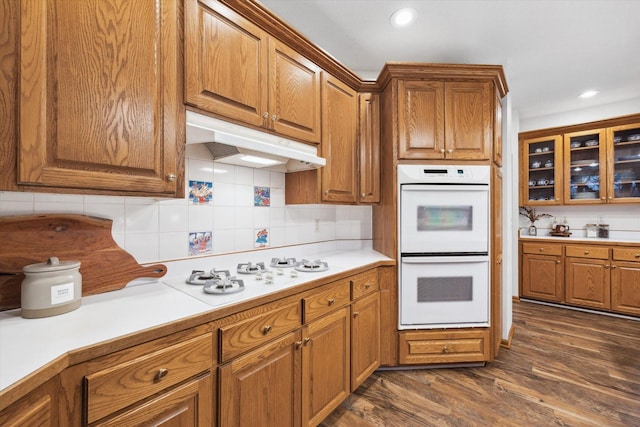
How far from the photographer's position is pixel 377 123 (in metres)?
2.32

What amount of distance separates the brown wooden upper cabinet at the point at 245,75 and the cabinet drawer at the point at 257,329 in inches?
38.3

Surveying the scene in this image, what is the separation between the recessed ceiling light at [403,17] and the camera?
6.10 ft

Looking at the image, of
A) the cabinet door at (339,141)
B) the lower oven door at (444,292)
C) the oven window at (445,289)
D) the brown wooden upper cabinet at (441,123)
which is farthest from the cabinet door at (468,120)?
the oven window at (445,289)

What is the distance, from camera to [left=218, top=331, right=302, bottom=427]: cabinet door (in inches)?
42.8

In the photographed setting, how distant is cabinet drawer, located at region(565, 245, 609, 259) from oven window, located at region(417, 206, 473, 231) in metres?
2.39

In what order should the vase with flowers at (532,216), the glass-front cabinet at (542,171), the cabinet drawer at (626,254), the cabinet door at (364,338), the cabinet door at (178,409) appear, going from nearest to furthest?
the cabinet door at (178,409)
the cabinet door at (364,338)
the cabinet drawer at (626,254)
the glass-front cabinet at (542,171)
the vase with flowers at (532,216)

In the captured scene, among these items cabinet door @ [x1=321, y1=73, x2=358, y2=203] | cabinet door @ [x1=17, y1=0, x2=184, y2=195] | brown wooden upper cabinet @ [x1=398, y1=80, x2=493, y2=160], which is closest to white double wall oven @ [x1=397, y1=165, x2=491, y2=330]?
brown wooden upper cabinet @ [x1=398, y1=80, x2=493, y2=160]

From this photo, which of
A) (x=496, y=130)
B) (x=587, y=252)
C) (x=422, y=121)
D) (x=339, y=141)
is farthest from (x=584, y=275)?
(x=339, y=141)

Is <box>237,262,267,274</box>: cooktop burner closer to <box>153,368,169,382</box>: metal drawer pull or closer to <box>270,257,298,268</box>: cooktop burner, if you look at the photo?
<box>270,257,298,268</box>: cooktop burner

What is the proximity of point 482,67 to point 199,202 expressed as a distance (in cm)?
221

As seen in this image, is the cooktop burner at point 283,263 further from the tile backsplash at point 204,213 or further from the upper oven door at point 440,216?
the upper oven door at point 440,216

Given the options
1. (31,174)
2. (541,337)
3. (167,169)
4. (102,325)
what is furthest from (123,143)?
(541,337)

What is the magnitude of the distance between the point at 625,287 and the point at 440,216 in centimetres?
286

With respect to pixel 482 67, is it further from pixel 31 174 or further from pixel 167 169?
pixel 31 174
